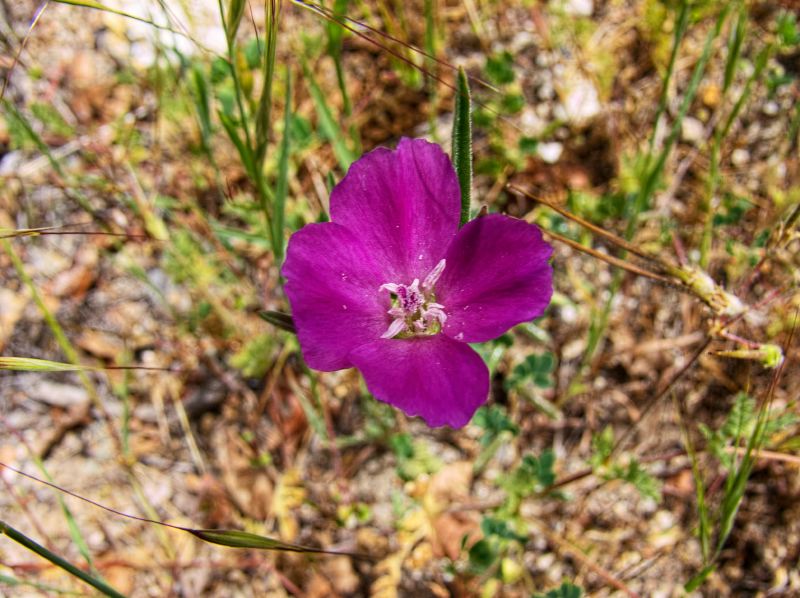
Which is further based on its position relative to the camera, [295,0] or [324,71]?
[324,71]

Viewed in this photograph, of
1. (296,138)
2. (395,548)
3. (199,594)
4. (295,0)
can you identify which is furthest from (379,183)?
(199,594)

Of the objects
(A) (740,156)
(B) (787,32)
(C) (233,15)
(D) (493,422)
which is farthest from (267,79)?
(A) (740,156)

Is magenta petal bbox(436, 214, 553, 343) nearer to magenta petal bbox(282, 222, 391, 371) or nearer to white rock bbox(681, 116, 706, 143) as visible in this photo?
magenta petal bbox(282, 222, 391, 371)

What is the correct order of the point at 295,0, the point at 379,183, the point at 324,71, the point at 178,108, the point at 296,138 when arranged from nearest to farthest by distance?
the point at 295,0 → the point at 379,183 → the point at 296,138 → the point at 178,108 → the point at 324,71

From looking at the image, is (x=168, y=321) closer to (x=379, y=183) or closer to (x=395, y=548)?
(x=395, y=548)

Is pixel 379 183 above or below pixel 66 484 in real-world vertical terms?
below

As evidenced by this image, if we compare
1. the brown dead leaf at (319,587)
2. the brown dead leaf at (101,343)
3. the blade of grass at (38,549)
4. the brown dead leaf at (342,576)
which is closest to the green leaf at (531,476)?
the brown dead leaf at (342,576)

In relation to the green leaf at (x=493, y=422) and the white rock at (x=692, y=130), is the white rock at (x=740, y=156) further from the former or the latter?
the green leaf at (x=493, y=422)
